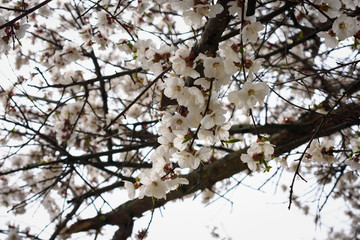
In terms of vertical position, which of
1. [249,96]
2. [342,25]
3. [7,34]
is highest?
[7,34]

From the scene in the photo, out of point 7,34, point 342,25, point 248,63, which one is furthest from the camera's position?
point 7,34

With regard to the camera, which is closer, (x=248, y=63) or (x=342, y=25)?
(x=248, y=63)

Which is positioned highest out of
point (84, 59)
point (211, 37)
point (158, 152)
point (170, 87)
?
point (84, 59)

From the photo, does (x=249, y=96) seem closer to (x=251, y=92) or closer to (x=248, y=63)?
(x=251, y=92)

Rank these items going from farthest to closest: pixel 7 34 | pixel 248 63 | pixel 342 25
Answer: pixel 7 34 → pixel 342 25 → pixel 248 63

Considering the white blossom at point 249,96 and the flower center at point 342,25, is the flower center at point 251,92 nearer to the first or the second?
the white blossom at point 249,96

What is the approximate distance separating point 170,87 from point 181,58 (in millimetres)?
142

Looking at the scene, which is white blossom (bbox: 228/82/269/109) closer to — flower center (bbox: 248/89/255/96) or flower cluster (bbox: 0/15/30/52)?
flower center (bbox: 248/89/255/96)

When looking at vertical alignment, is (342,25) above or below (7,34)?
below

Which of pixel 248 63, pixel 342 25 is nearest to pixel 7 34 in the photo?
pixel 248 63

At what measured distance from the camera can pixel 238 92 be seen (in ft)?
4.19

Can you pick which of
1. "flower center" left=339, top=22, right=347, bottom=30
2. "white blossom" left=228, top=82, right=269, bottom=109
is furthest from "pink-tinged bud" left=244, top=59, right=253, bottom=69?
"flower center" left=339, top=22, right=347, bottom=30

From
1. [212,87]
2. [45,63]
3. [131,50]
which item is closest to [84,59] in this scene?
[45,63]

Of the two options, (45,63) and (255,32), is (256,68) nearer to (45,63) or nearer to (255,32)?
(255,32)
